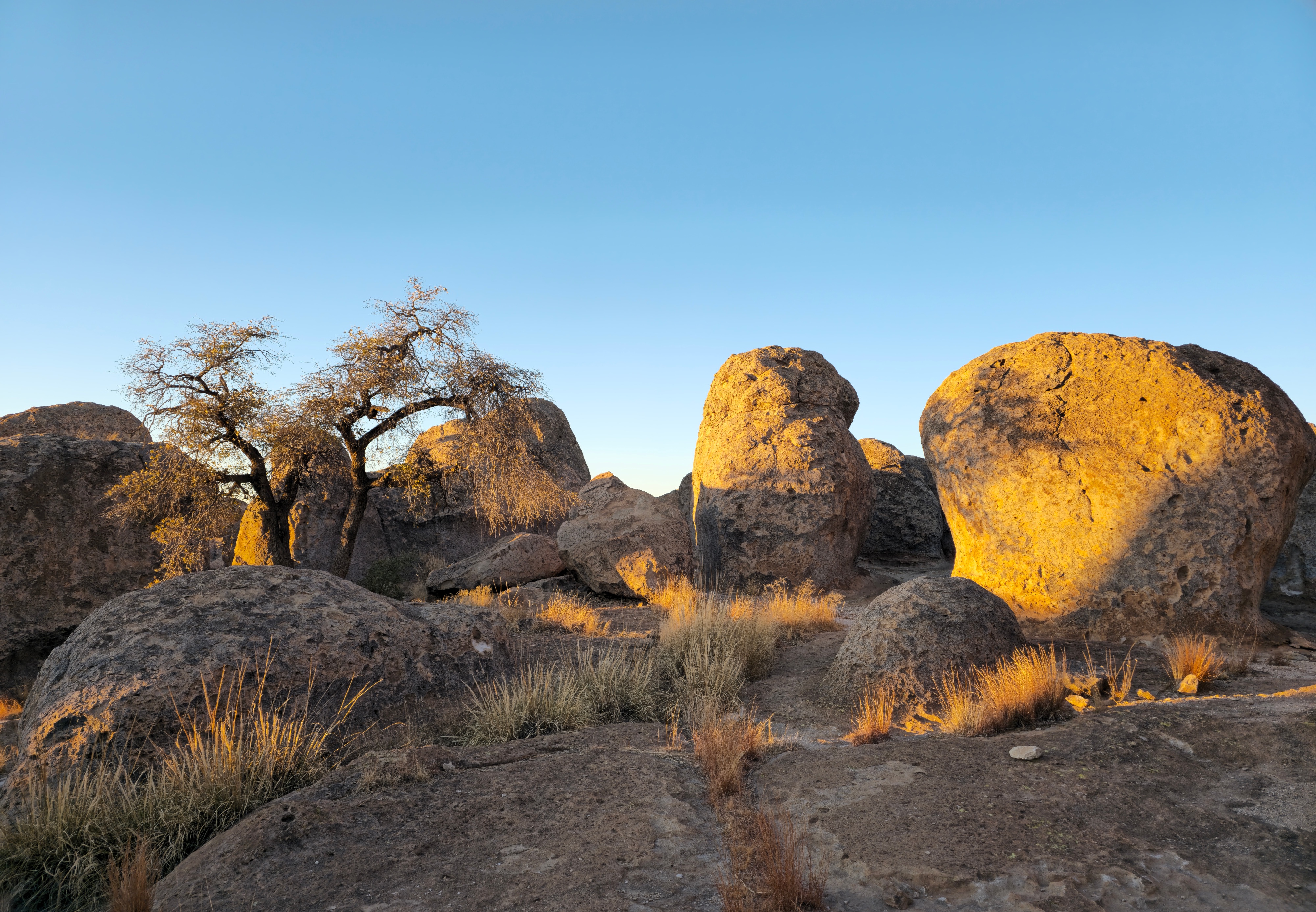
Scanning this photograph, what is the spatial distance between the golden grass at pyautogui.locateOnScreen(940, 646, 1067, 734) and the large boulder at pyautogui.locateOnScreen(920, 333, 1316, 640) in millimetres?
2416

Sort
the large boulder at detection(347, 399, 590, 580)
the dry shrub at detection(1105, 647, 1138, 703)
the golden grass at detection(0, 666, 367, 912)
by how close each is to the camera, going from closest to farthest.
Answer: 1. the golden grass at detection(0, 666, 367, 912)
2. the dry shrub at detection(1105, 647, 1138, 703)
3. the large boulder at detection(347, 399, 590, 580)

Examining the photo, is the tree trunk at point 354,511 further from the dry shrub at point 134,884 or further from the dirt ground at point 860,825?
the dry shrub at point 134,884

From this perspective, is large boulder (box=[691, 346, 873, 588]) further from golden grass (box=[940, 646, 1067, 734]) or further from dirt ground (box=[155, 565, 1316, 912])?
dirt ground (box=[155, 565, 1316, 912])

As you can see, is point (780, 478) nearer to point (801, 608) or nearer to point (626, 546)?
point (626, 546)

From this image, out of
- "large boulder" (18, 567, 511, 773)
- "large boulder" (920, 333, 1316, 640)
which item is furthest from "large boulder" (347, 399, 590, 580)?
"large boulder" (18, 567, 511, 773)

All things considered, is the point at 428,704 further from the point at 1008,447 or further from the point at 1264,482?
the point at 1264,482

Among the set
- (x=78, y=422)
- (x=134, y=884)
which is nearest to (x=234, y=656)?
(x=134, y=884)

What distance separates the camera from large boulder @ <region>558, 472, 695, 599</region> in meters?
13.3

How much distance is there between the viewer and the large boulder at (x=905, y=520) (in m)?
17.5

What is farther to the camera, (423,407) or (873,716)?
(423,407)

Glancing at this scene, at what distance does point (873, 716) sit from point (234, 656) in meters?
4.57

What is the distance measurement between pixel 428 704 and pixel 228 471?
9.24m

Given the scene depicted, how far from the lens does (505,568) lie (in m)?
14.6

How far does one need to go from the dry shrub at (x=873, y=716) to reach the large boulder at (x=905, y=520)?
38.3 feet
